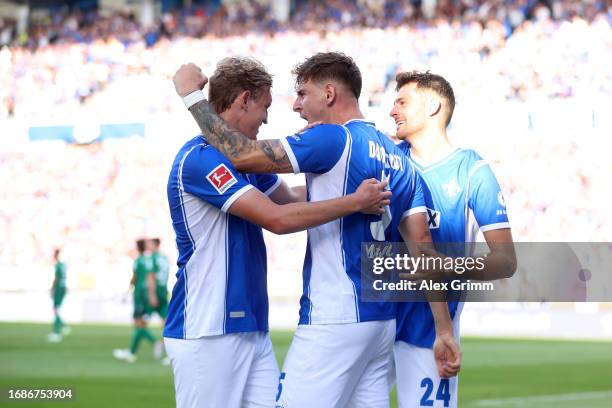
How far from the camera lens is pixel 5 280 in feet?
89.7

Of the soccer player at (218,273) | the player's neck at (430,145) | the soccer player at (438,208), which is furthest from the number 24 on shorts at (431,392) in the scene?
the player's neck at (430,145)

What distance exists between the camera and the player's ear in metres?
4.62

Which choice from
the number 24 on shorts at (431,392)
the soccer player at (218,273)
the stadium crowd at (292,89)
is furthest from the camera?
the stadium crowd at (292,89)

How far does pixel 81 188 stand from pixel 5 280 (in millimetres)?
3716

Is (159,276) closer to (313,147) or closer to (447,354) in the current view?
(447,354)

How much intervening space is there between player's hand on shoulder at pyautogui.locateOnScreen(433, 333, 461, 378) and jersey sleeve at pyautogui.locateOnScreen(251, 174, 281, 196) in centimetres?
113

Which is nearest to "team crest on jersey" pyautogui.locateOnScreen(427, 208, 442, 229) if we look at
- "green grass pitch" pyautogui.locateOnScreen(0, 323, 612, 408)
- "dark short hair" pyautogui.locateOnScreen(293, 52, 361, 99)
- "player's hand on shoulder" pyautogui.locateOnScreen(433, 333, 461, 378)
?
"player's hand on shoulder" pyautogui.locateOnScreen(433, 333, 461, 378)

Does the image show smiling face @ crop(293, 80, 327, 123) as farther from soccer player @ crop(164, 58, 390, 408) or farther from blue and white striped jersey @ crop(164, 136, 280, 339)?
blue and white striped jersey @ crop(164, 136, 280, 339)

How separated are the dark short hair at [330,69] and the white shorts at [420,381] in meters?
1.31

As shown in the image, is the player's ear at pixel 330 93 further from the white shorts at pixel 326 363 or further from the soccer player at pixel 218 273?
the white shorts at pixel 326 363

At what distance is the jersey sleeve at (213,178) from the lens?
459 centimetres

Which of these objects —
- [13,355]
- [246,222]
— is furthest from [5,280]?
[246,222]

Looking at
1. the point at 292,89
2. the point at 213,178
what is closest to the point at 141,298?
the point at 292,89

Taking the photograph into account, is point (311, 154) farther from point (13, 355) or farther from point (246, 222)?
point (13, 355)
